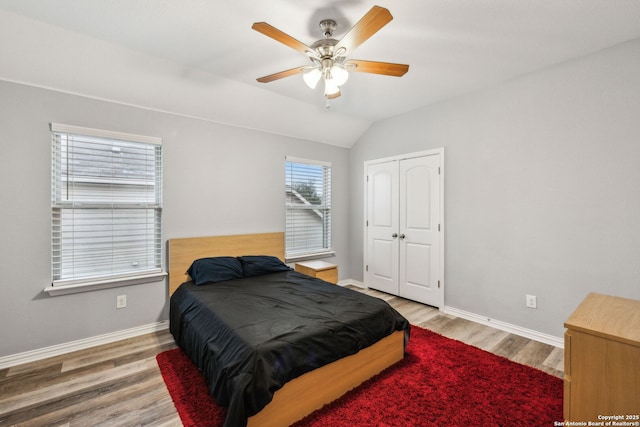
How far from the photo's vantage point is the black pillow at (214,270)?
120 inches

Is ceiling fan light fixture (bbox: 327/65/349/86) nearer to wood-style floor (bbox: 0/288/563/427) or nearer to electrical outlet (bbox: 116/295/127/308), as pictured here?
wood-style floor (bbox: 0/288/563/427)

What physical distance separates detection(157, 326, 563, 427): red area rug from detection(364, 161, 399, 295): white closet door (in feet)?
5.98

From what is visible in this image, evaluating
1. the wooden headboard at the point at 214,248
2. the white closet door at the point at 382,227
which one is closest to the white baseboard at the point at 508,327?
the white closet door at the point at 382,227

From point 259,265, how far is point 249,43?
7.48 ft

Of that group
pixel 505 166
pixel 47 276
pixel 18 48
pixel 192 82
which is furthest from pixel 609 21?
pixel 47 276

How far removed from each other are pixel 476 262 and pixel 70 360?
414 cm

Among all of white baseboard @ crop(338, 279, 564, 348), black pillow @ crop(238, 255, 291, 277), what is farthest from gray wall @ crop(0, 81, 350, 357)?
white baseboard @ crop(338, 279, 564, 348)

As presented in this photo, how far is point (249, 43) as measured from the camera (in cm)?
238

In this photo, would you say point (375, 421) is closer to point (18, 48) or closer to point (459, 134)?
point (459, 134)

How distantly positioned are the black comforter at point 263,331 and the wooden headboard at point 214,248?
0.88 ft

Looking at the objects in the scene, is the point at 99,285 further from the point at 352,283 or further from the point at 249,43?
the point at 352,283

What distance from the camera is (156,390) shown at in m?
2.08

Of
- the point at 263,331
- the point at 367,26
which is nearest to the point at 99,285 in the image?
the point at 263,331

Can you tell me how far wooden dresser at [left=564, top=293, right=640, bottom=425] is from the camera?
1218 mm
